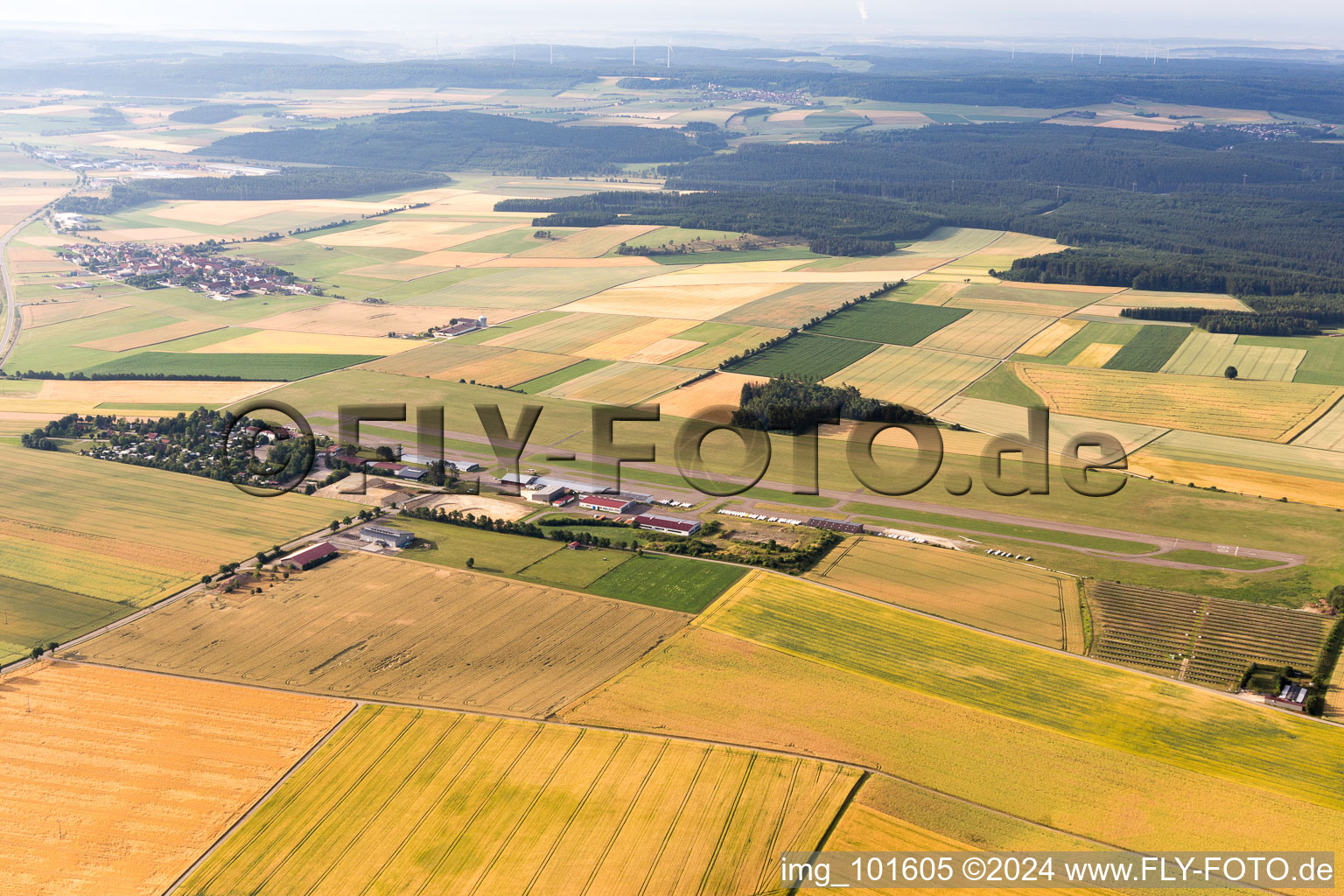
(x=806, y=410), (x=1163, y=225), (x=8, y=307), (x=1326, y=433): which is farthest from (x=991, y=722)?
(x=1163, y=225)

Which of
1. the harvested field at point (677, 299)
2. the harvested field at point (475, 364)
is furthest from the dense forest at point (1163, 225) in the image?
the harvested field at point (475, 364)

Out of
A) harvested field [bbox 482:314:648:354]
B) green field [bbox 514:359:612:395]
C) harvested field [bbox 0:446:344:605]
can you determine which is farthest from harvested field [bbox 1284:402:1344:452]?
harvested field [bbox 0:446:344:605]

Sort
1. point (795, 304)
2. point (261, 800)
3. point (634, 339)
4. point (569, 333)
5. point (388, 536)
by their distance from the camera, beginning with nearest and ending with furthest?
1. point (261, 800)
2. point (388, 536)
3. point (634, 339)
4. point (569, 333)
5. point (795, 304)

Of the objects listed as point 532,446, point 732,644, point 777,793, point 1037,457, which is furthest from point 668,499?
point 777,793

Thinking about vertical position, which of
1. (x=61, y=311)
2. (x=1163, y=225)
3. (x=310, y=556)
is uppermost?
(x=1163, y=225)

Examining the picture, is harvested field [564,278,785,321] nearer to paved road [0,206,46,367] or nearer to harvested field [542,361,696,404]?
harvested field [542,361,696,404]

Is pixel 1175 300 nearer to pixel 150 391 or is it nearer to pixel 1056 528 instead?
pixel 1056 528

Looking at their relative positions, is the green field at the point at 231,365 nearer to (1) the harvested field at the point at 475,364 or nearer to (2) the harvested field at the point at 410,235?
(1) the harvested field at the point at 475,364
